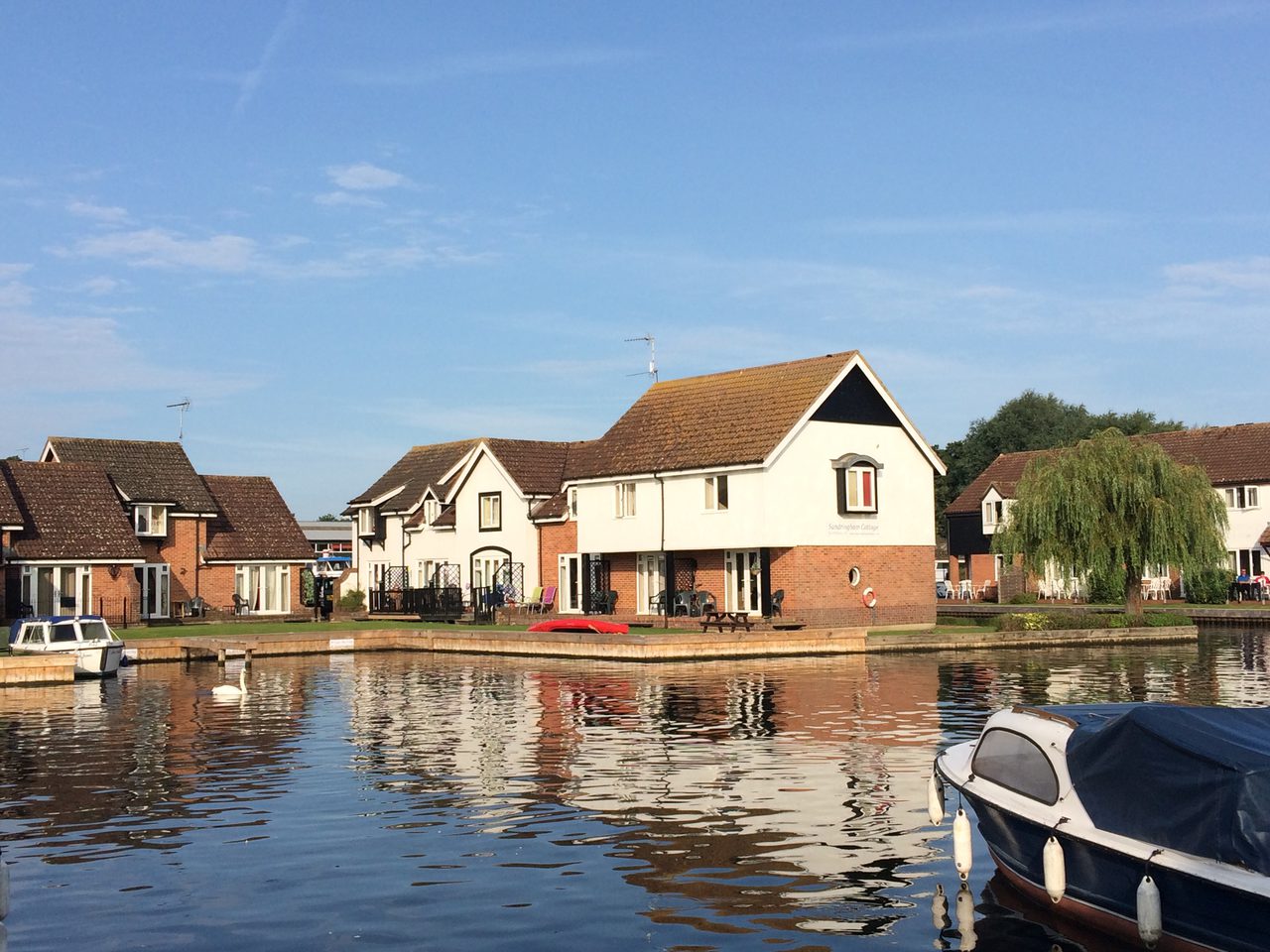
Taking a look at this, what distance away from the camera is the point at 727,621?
4969 cm

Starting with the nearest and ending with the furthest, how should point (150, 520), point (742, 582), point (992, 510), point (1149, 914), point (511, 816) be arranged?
1. point (1149, 914)
2. point (511, 816)
3. point (742, 582)
4. point (150, 520)
5. point (992, 510)

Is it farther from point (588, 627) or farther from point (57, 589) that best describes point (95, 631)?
point (57, 589)

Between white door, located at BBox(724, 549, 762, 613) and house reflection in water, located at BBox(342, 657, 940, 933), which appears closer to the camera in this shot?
house reflection in water, located at BBox(342, 657, 940, 933)

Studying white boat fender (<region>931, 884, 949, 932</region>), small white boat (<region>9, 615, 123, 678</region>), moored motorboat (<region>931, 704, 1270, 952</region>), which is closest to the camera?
moored motorboat (<region>931, 704, 1270, 952</region>)

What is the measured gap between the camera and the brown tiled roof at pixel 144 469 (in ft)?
216

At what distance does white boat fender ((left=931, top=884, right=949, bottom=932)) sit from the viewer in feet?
44.5

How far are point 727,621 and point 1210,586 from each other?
27.7 meters

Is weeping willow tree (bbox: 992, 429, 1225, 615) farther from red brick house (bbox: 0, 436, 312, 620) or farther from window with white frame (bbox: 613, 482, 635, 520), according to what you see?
red brick house (bbox: 0, 436, 312, 620)

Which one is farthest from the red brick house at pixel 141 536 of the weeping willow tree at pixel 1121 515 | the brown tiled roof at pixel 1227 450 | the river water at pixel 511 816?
the brown tiled roof at pixel 1227 450

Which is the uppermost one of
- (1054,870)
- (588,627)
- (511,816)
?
(588,627)

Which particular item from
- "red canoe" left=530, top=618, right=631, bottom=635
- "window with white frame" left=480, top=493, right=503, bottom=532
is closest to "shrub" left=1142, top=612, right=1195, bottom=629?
"red canoe" left=530, top=618, right=631, bottom=635

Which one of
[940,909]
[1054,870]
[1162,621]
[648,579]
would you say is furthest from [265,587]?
[1054,870]

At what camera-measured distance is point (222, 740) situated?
87.8 ft

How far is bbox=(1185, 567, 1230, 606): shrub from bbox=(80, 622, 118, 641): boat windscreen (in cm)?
4582
